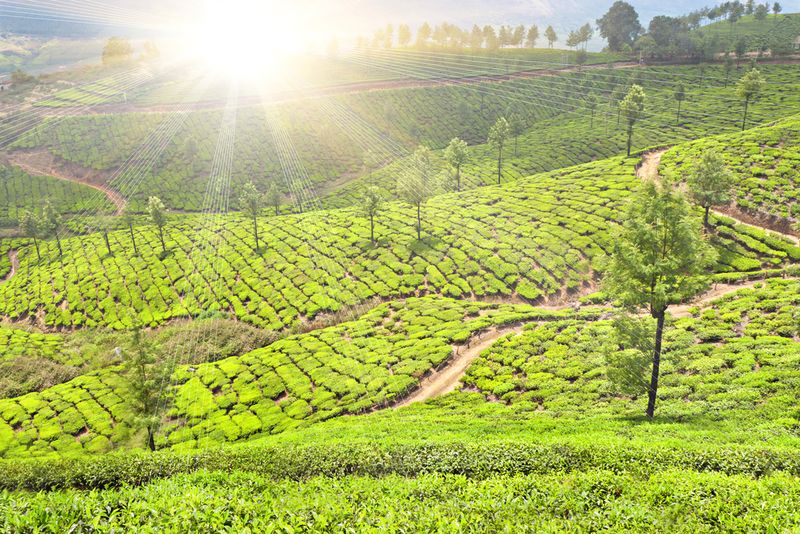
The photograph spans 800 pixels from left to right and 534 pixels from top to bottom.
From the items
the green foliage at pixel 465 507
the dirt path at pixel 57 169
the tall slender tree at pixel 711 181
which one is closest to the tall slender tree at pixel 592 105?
the tall slender tree at pixel 711 181

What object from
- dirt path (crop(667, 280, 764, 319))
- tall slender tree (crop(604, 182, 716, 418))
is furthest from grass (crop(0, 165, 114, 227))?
dirt path (crop(667, 280, 764, 319))

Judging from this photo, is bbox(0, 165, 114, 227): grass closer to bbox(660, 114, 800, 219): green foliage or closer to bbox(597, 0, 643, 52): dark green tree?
bbox(660, 114, 800, 219): green foliage

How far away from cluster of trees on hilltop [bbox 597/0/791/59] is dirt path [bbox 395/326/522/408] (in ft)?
480

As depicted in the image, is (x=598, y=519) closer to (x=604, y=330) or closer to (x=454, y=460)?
(x=454, y=460)

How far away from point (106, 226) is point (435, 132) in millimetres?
88284

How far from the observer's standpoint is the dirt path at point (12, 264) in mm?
74394

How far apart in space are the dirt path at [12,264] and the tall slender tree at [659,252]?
9731 centimetres

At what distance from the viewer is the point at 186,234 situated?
76.6m

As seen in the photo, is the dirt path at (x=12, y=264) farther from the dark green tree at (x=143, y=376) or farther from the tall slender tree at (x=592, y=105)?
the tall slender tree at (x=592, y=105)

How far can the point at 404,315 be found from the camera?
47375mm

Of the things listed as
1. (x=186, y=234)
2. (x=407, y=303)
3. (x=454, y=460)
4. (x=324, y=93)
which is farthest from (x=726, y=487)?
(x=324, y=93)

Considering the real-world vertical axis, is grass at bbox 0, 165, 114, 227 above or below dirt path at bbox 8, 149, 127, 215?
below

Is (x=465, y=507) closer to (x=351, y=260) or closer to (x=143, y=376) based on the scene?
(x=143, y=376)

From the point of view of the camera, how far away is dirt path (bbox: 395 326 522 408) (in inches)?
1350
